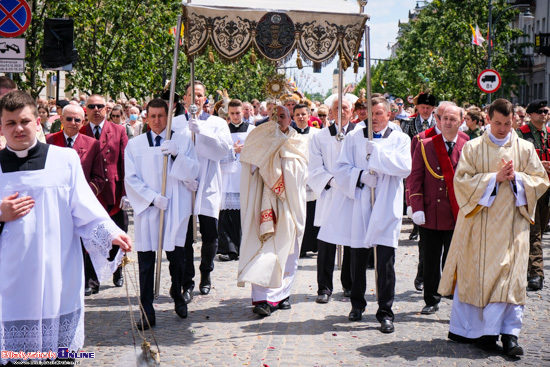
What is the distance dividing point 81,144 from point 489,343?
4818 mm

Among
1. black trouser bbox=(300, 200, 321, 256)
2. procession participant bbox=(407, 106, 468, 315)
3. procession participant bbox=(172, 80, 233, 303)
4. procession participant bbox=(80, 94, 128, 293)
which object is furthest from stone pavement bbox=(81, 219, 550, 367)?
black trouser bbox=(300, 200, 321, 256)

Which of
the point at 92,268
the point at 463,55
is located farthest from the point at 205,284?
the point at 463,55

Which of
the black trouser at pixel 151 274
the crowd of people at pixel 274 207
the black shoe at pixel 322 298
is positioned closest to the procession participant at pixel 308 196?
the crowd of people at pixel 274 207

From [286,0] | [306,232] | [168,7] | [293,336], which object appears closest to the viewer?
[293,336]

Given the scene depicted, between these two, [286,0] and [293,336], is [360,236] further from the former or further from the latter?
[286,0]

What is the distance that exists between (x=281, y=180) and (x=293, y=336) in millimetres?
1732

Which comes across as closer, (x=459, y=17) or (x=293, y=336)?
Result: (x=293, y=336)

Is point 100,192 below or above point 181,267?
above

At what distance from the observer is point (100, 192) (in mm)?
9812

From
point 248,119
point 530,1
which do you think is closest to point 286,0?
point 248,119

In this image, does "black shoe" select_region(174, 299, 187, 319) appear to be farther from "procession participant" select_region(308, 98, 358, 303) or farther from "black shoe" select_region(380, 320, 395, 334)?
"black shoe" select_region(380, 320, 395, 334)

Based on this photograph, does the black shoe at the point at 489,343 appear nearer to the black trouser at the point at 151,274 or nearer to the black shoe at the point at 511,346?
the black shoe at the point at 511,346

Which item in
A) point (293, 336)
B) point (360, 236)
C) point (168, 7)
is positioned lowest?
point (293, 336)

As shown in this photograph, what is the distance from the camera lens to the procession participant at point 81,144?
942cm
